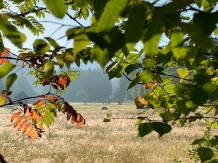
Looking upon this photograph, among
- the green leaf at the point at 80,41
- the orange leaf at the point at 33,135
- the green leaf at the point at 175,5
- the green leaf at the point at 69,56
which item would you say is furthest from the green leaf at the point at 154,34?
the orange leaf at the point at 33,135

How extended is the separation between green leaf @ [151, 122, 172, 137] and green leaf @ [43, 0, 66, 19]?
66 centimetres

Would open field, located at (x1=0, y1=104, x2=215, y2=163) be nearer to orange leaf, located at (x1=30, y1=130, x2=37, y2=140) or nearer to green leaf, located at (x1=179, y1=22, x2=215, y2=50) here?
orange leaf, located at (x1=30, y1=130, x2=37, y2=140)

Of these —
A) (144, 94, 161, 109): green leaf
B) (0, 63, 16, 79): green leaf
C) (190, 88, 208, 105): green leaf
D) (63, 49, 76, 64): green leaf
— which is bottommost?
(144, 94, 161, 109): green leaf

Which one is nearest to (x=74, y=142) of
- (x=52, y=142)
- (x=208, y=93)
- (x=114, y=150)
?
(x=52, y=142)

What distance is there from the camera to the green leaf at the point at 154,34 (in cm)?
60

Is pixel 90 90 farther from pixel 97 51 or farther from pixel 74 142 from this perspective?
pixel 97 51

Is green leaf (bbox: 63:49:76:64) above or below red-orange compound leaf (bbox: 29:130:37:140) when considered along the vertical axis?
above

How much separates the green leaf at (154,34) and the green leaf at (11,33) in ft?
1.18

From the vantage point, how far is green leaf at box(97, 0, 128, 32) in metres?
0.51

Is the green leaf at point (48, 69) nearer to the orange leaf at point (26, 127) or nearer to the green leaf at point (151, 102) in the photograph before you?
the green leaf at point (151, 102)

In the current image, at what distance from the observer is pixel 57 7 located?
0.62 meters

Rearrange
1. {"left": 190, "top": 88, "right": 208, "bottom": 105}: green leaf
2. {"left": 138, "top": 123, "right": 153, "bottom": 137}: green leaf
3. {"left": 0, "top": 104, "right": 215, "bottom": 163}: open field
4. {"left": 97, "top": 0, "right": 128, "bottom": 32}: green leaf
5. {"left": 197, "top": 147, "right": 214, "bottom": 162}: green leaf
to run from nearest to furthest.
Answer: {"left": 97, "top": 0, "right": 128, "bottom": 32}: green leaf
{"left": 190, "top": 88, "right": 208, "bottom": 105}: green leaf
{"left": 138, "top": 123, "right": 153, "bottom": 137}: green leaf
{"left": 197, "top": 147, "right": 214, "bottom": 162}: green leaf
{"left": 0, "top": 104, "right": 215, "bottom": 163}: open field

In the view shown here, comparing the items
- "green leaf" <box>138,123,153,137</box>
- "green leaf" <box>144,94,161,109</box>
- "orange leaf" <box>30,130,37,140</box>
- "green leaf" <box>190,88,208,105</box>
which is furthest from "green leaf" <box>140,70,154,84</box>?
"orange leaf" <box>30,130,37,140</box>

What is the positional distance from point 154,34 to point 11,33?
397 millimetres
